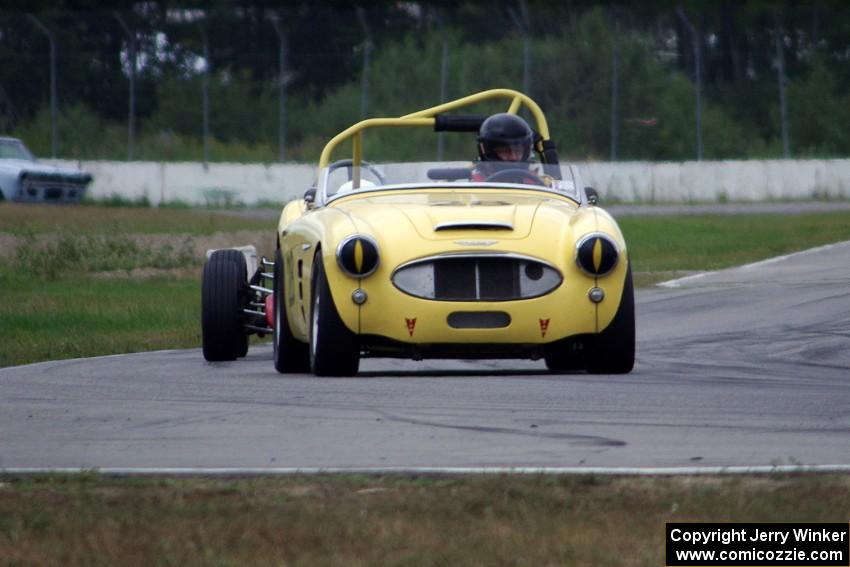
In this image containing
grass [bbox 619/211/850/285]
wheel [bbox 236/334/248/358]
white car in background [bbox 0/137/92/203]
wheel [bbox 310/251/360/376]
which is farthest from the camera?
white car in background [bbox 0/137/92/203]

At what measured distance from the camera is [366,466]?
17.3ft

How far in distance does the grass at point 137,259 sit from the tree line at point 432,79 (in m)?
10.3

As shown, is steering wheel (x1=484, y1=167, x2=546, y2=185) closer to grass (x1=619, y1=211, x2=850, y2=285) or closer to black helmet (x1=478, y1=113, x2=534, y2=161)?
black helmet (x1=478, y1=113, x2=534, y2=161)

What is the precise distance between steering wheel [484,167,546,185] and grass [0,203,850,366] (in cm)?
302

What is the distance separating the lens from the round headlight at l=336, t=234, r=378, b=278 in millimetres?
7523

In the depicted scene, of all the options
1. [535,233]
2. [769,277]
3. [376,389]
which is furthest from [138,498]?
[769,277]

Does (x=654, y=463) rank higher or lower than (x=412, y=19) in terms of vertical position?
lower

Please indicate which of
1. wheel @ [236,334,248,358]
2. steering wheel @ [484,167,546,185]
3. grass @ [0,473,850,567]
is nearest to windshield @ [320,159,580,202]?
steering wheel @ [484,167,546,185]

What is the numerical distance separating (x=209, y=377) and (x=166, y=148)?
34.4m

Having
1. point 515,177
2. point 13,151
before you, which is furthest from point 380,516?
point 13,151

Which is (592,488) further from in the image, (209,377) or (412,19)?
(412,19)

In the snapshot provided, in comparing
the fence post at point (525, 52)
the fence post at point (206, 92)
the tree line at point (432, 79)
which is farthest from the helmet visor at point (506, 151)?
the fence post at point (525, 52)

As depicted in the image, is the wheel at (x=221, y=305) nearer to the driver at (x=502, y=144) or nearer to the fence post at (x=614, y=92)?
the driver at (x=502, y=144)

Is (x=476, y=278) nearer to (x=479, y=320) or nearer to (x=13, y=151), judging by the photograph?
(x=479, y=320)
